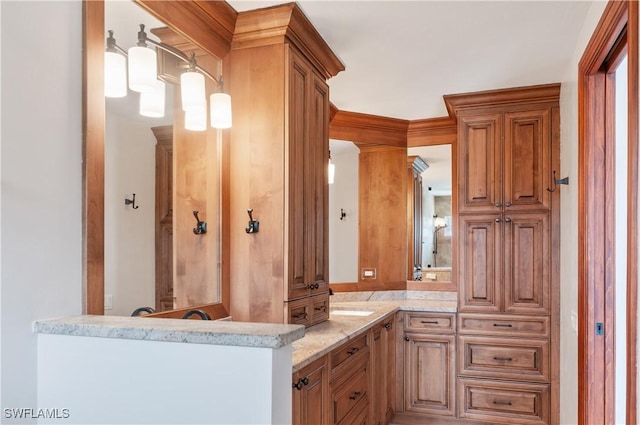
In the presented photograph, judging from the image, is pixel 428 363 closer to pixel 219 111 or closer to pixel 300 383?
pixel 300 383

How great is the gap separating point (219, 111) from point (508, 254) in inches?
96.7

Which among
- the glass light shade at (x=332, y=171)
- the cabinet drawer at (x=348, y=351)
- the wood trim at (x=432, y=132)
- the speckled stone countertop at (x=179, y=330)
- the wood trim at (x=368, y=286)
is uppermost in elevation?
the wood trim at (x=432, y=132)

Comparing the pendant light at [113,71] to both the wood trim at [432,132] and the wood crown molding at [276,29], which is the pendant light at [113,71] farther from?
the wood trim at [432,132]

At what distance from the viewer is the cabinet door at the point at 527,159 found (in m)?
3.50

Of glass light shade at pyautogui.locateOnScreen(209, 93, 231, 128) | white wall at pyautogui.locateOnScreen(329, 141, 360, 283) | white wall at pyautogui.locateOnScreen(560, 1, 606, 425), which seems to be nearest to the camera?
glass light shade at pyautogui.locateOnScreen(209, 93, 231, 128)

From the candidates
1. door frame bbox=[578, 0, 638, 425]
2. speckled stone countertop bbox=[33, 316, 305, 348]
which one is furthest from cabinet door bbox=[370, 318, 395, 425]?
speckled stone countertop bbox=[33, 316, 305, 348]

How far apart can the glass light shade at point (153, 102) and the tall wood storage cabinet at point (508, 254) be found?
2.33 meters

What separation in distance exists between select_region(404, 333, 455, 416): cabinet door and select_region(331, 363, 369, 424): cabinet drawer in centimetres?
85

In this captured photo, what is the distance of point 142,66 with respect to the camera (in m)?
1.84

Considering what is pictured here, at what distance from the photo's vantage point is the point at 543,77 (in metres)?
3.27

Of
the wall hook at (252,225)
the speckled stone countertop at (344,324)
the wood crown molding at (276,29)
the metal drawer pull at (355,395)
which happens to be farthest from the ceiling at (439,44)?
the metal drawer pull at (355,395)

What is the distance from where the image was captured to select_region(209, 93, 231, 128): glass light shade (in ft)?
7.41

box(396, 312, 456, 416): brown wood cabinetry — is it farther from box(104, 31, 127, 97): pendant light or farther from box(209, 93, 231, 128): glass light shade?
box(104, 31, 127, 97): pendant light

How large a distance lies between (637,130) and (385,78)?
6.46 ft
